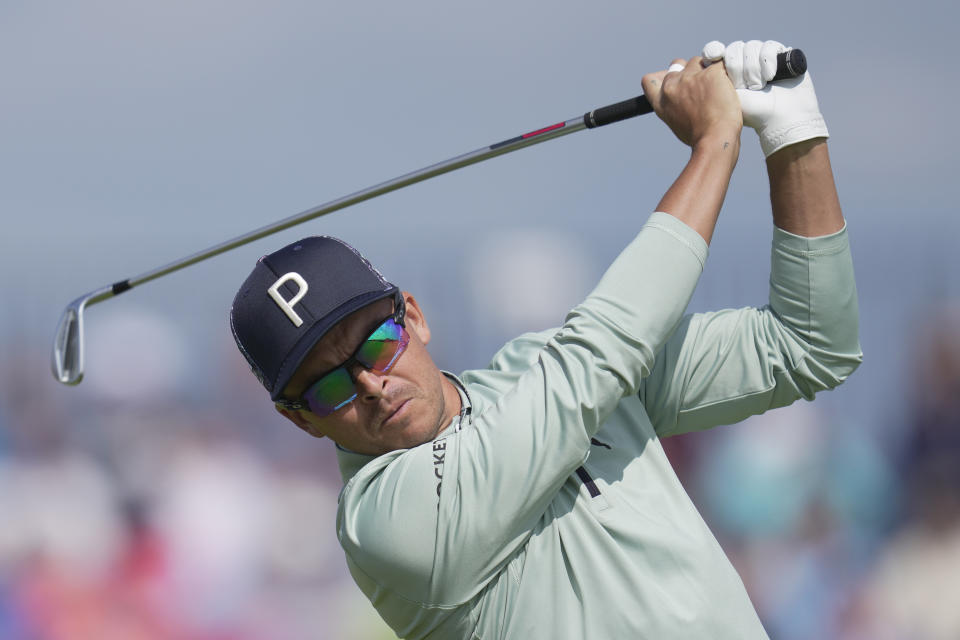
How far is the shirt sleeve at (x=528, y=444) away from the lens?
185cm

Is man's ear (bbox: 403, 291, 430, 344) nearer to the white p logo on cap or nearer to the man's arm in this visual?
the white p logo on cap

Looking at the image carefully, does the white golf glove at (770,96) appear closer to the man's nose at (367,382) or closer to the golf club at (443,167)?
the golf club at (443,167)

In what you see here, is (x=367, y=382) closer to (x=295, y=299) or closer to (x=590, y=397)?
(x=295, y=299)

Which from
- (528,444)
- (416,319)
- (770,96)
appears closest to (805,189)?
(770,96)

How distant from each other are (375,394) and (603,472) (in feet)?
1.58

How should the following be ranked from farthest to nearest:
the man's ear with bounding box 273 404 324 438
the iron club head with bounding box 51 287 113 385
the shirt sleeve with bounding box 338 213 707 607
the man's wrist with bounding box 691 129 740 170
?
1. the iron club head with bounding box 51 287 113 385
2. the man's ear with bounding box 273 404 324 438
3. the man's wrist with bounding box 691 129 740 170
4. the shirt sleeve with bounding box 338 213 707 607

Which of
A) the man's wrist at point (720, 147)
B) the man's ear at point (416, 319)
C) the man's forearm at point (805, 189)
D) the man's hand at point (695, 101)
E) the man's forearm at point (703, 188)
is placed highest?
the man's hand at point (695, 101)

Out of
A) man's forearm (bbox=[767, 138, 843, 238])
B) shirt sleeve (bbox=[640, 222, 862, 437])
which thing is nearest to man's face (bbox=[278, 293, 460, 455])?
shirt sleeve (bbox=[640, 222, 862, 437])

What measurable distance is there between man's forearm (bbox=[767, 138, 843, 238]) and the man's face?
32.0 inches

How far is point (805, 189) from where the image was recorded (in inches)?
84.7

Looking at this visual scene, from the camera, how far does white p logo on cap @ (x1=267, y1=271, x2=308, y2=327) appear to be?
2113 millimetres

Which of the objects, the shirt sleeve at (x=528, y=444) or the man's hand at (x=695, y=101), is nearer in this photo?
the shirt sleeve at (x=528, y=444)

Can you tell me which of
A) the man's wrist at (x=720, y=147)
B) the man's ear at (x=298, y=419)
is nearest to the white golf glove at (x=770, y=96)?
the man's wrist at (x=720, y=147)

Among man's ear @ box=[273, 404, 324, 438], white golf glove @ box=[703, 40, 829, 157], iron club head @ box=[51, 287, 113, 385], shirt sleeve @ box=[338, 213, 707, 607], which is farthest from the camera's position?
iron club head @ box=[51, 287, 113, 385]
